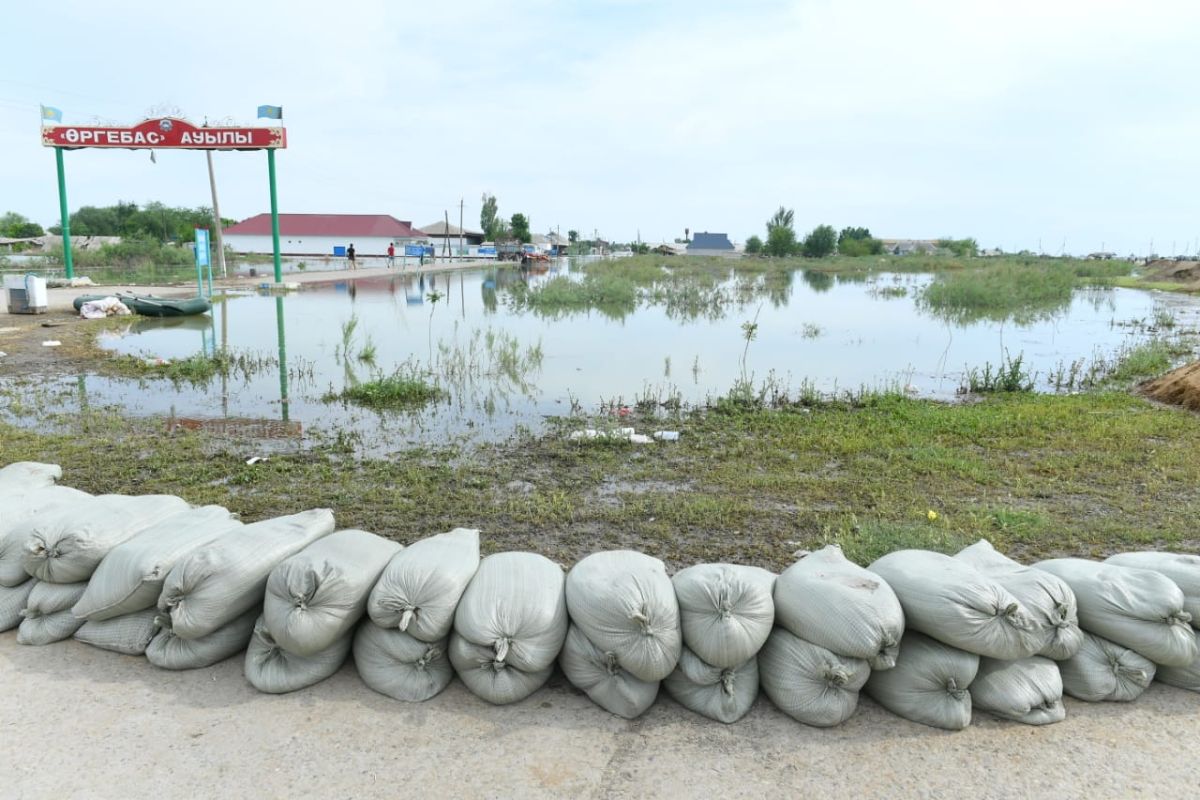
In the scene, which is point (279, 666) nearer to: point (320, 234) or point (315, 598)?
point (315, 598)

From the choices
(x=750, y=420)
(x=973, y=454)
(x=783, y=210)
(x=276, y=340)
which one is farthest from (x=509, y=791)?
(x=783, y=210)

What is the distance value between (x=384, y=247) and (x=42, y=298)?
43509 millimetres

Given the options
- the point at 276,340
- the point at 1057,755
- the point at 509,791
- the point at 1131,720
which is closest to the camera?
the point at 509,791

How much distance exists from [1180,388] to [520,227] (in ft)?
240

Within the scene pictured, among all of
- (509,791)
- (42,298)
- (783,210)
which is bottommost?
(509,791)

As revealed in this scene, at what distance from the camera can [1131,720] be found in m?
2.66

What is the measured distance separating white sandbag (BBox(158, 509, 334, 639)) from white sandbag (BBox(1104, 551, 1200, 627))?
10.8 ft

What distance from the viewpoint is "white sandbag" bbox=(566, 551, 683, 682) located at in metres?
2.58

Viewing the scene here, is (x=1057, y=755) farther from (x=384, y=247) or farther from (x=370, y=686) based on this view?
(x=384, y=247)

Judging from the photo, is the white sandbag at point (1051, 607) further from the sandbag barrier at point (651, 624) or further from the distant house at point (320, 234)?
the distant house at point (320, 234)

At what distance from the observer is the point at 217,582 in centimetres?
277

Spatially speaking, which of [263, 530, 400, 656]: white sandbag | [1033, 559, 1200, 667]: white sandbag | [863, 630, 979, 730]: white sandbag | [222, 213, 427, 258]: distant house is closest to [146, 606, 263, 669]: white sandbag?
[263, 530, 400, 656]: white sandbag

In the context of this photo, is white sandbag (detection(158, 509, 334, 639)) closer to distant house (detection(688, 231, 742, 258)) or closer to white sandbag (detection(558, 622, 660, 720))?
white sandbag (detection(558, 622, 660, 720))

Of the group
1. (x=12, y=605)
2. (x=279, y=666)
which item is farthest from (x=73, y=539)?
(x=279, y=666)
